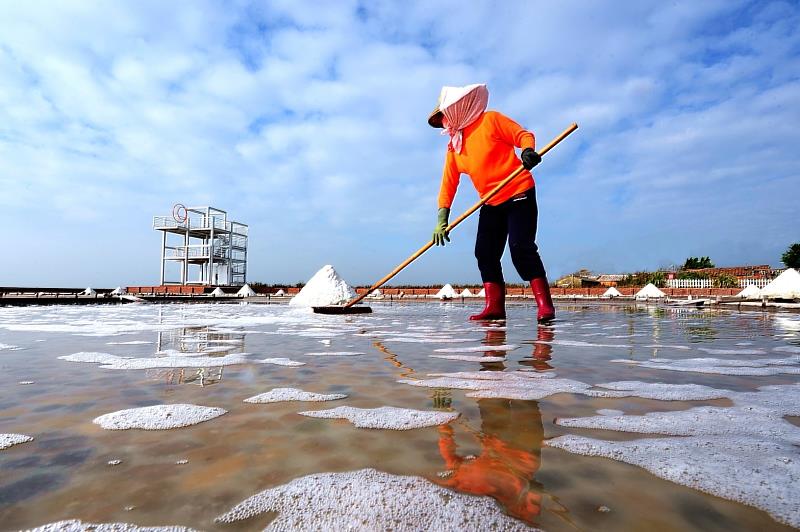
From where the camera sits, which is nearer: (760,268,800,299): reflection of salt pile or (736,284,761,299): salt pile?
(760,268,800,299): reflection of salt pile

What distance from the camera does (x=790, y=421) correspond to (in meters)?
1.60

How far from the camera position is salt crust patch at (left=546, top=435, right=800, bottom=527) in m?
1.03

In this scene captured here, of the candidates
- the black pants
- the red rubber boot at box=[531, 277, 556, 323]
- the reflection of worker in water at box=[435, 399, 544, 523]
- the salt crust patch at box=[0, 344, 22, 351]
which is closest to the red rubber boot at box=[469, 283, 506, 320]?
the black pants

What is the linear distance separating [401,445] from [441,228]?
5.60 m

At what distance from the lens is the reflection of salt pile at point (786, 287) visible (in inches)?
476

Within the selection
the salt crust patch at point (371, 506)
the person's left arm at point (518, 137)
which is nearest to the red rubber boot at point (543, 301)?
the person's left arm at point (518, 137)

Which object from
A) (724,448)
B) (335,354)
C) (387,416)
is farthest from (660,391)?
(335,354)

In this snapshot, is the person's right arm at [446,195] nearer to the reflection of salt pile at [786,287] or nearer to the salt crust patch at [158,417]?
the salt crust patch at [158,417]

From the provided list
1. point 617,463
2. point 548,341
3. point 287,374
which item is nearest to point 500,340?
point 548,341

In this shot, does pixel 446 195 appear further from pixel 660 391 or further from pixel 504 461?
pixel 504 461

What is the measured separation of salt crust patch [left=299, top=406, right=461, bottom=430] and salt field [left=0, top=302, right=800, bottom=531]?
0.04 feet

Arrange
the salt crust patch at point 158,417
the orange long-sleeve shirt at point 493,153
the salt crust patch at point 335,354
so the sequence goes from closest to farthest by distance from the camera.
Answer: the salt crust patch at point 158,417
the salt crust patch at point 335,354
the orange long-sleeve shirt at point 493,153

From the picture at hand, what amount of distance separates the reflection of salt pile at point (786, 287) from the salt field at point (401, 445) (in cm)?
1258

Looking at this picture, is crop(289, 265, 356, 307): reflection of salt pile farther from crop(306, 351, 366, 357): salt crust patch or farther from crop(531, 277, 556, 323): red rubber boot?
crop(306, 351, 366, 357): salt crust patch
